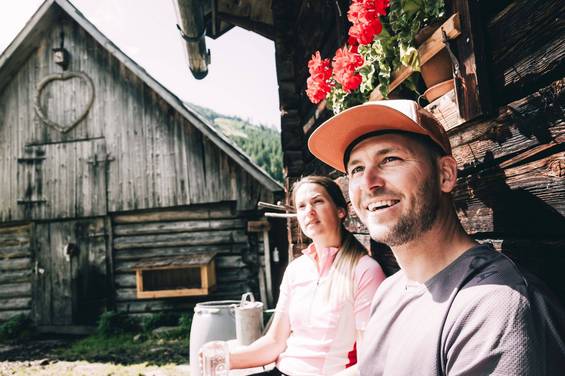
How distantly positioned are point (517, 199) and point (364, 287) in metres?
0.99

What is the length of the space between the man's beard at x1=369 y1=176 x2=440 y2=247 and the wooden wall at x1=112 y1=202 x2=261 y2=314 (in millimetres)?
7980

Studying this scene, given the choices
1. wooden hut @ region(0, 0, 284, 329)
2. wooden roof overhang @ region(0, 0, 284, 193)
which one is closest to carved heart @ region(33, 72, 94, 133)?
wooden hut @ region(0, 0, 284, 329)

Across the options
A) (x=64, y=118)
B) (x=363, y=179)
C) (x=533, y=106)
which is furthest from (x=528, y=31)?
(x=64, y=118)

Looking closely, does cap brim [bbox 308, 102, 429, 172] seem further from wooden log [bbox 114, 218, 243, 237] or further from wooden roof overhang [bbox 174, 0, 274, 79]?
wooden log [bbox 114, 218, 243, 237]

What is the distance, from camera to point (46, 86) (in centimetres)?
980

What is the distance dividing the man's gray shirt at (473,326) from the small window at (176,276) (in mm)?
7553

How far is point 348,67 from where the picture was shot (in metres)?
2.13

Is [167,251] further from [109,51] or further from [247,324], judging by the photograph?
[247,324]

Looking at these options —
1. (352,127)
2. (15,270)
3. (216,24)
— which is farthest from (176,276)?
(352,127)

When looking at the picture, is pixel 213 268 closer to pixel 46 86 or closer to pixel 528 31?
pixel 46 86

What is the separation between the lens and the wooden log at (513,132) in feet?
3.74

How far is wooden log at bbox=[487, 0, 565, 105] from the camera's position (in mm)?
1128

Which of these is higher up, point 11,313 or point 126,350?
point 11,313

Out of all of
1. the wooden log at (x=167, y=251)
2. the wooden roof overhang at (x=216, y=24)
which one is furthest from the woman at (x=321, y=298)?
the wooden log at (x=167, y=251)
